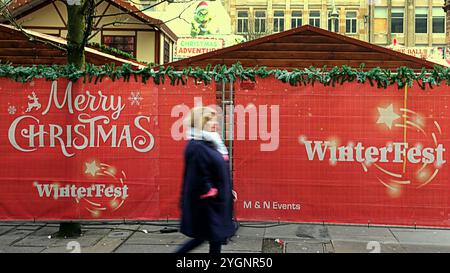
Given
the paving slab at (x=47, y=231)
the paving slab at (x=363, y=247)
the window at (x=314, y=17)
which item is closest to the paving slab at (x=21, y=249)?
the paving slab at (x=47, y=231)

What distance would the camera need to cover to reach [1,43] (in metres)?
12.1

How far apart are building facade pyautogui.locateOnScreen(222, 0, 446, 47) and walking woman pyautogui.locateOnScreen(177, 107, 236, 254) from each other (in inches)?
2246

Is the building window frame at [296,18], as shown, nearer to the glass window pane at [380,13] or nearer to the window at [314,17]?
the window at [314,17]

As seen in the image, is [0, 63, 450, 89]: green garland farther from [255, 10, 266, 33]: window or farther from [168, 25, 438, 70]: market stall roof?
[255, 10, 266, 33]: window

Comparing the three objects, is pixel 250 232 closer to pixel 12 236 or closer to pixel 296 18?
pixel 12 236

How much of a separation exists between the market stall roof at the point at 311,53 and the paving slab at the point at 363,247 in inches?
183

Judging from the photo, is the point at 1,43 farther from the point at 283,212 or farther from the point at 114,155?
the point at 283,212

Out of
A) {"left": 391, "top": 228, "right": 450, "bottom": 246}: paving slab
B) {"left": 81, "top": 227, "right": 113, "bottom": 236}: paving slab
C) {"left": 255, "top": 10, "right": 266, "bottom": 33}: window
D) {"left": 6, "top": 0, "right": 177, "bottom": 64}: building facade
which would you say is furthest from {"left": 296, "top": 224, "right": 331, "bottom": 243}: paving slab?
{"left": 255, "top": 10, "right": 266, "bottom": 33}: window

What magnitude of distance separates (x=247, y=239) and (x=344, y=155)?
5.93ft

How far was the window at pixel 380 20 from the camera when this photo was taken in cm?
6228

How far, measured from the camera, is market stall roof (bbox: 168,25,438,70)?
10.6m

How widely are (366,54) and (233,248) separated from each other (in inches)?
225

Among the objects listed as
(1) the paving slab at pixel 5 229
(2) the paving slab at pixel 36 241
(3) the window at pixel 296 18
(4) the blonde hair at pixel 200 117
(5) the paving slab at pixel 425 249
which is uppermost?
(3) the window at pixel 296 18

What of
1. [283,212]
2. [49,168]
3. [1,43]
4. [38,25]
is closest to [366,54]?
[283,212]
